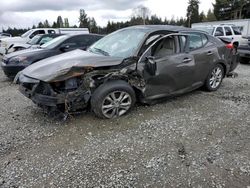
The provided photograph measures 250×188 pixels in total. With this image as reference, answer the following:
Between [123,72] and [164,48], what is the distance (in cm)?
102

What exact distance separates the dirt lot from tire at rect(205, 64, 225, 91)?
72 centimetres

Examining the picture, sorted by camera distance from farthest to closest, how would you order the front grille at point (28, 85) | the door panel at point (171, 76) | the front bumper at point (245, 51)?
the front bumper at point (245, 51) < the door panel at point (171, 76) < the front grille at point (28, 85)

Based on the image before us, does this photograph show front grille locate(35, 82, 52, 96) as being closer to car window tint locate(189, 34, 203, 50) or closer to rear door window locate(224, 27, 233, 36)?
car window tint locate(189, 34, 203, 50)

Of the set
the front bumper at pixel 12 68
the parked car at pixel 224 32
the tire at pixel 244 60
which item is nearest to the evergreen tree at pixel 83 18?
the parked car at pixel 224 32

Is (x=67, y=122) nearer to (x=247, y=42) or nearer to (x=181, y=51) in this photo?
(x=181, y=51)

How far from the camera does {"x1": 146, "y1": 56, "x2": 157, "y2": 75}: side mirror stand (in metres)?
4.23

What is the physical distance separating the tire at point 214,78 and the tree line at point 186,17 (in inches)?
1403

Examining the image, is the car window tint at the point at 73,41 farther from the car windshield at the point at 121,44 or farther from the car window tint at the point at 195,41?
the car window tint at the point at 195,41

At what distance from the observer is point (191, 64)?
16.0 feet

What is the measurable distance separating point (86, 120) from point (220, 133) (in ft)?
7.08

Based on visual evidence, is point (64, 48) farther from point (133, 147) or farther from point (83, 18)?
point (83, 18)

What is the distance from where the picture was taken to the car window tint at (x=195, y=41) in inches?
196

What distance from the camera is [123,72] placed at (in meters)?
4.18

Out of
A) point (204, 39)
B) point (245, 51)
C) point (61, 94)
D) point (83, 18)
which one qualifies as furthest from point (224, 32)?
point (83, 18)
